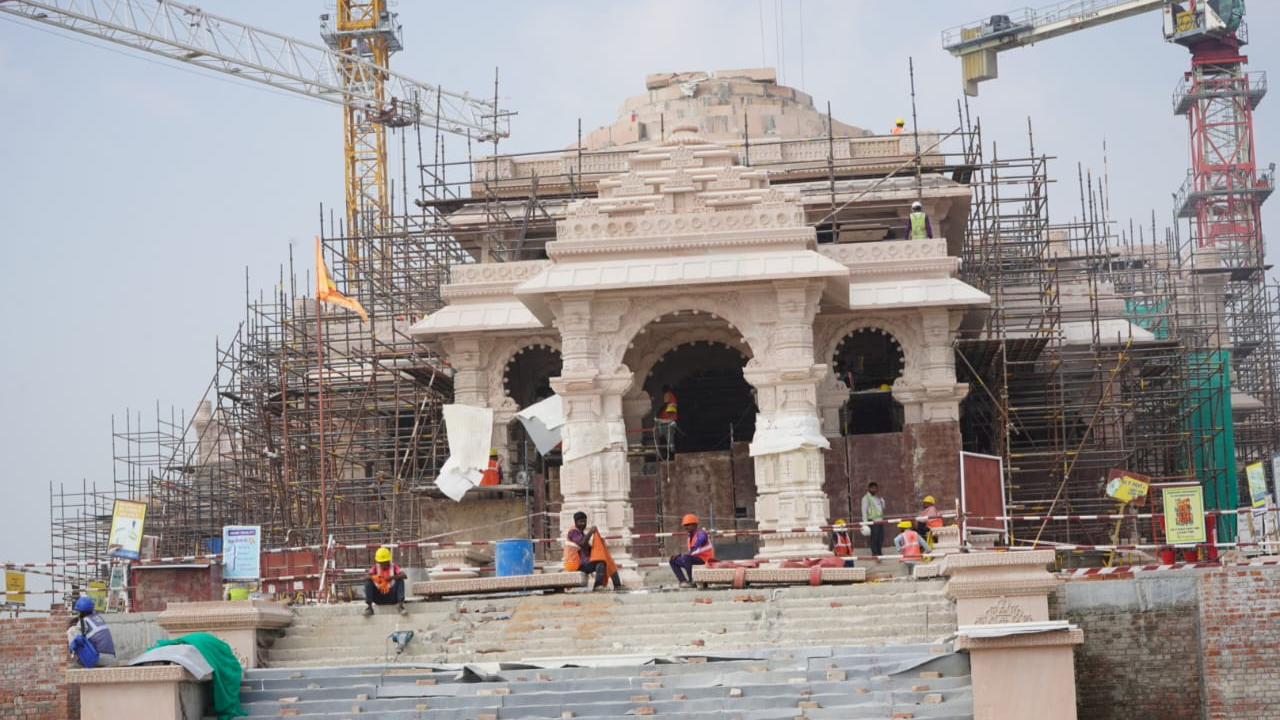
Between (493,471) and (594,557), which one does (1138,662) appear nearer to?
(594,557)

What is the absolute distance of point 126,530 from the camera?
2558 centimetres

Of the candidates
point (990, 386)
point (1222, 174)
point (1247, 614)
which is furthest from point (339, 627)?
point (1222, 174)

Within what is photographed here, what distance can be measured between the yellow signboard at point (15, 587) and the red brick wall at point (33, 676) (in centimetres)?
283

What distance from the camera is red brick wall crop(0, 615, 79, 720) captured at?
2091cm

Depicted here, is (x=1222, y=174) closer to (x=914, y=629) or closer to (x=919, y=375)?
(x=919, y=375)

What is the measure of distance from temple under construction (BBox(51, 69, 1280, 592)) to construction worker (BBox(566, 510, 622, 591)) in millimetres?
1819

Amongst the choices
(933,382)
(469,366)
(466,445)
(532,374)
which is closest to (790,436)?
(933,382)

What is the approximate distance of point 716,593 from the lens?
2280 centimetres

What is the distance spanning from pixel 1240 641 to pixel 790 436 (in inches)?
403

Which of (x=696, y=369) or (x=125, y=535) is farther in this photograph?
(x=696, y=369)

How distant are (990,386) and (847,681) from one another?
1744 cm

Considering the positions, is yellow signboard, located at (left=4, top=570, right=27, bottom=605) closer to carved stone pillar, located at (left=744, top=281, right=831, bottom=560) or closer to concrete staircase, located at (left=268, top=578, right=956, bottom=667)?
concrete staircase, located at (left=268, top=578, right=956, bottom=667)

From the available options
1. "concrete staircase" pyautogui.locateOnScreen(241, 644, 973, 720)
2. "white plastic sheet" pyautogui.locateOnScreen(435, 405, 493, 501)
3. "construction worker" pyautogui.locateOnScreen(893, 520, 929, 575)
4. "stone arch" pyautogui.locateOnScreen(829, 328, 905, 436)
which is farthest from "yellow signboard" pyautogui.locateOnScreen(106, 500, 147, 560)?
"stone arch" pyautogui.locateOnScreen(829, 328, 905, 436)

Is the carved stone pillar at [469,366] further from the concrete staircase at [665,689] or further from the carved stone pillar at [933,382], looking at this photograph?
the concrete staircase at [665,689]
